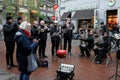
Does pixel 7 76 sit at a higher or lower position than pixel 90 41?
lower

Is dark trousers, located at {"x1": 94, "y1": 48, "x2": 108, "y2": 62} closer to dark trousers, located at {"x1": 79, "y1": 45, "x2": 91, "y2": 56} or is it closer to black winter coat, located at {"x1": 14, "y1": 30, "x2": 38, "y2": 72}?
dark trousers, located at {"x1": 79, "y1": 45, "x2": 91, "y2": 56}

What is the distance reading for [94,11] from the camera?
26922 mm

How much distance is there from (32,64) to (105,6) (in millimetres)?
19999

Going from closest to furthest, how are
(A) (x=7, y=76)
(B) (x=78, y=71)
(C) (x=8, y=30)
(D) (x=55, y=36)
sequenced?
1. (A) (x=7, y=76)
2. (C) (x=8, y=30)
3. (B) (x=78, y=71)
4. (D) (x=55, y=36)

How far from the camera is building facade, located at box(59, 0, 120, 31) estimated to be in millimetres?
25067

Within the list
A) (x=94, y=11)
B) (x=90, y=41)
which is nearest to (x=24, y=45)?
(x=90, y=41)

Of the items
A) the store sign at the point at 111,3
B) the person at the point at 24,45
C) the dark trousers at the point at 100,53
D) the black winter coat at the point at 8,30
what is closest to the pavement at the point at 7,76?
the black winter coat at the point at 8,30

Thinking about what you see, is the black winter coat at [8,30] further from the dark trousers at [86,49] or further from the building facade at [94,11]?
the building facade at [94,11]

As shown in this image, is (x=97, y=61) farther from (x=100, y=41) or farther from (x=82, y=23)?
(x=82, y=23)

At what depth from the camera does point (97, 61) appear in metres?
11.6

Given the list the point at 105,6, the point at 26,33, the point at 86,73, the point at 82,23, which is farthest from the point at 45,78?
the point at 82,23

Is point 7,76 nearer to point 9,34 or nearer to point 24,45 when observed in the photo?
point 9,34

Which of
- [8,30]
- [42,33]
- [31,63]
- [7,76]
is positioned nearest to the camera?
[31,63]

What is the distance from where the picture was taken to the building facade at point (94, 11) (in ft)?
82.2
